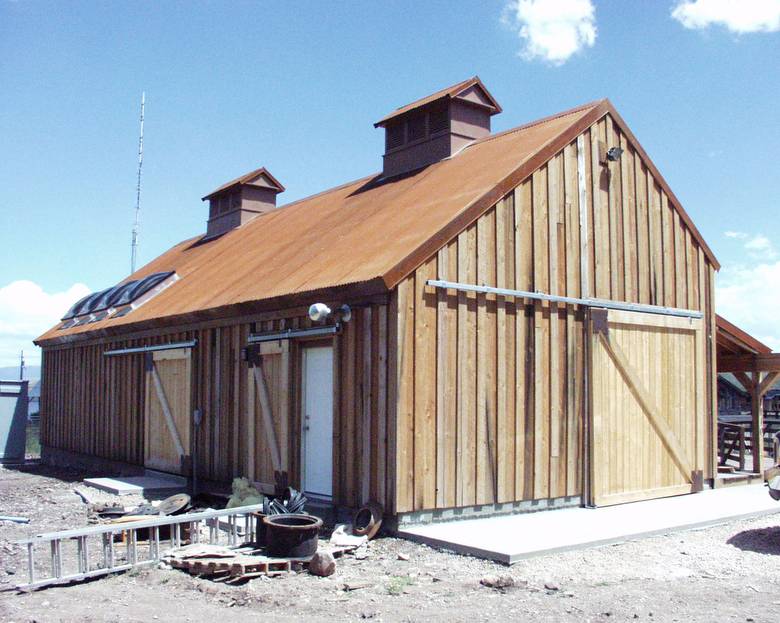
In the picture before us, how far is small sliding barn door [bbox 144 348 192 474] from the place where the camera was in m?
14.1

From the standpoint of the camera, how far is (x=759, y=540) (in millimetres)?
9445

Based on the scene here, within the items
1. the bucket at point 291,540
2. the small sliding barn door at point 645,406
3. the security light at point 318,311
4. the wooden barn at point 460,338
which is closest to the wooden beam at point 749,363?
the wooden barn at point 460,338

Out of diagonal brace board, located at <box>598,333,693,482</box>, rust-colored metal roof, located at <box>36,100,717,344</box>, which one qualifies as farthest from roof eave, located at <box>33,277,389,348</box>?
diagonal brace board, located at <box>598,333,693,482</box>

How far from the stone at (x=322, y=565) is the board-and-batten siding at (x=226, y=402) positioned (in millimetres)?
1590

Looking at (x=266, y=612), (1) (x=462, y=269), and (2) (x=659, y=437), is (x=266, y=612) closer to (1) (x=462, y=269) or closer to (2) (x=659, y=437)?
(1) (x=462, y=269)

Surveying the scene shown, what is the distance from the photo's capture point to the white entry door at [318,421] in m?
10.5

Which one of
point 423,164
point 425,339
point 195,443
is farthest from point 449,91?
point 195,443

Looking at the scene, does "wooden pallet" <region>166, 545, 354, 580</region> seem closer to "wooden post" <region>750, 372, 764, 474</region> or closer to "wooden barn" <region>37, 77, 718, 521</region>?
"wooden barn" <region>37, 77, 718, 521</region>

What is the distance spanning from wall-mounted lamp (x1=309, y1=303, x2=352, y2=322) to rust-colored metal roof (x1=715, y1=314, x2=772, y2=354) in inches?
289

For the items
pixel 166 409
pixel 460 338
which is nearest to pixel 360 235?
pixel 460 338

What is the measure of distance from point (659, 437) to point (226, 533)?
645 cm

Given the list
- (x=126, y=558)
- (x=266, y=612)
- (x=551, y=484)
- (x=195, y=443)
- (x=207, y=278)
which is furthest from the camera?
(x=207, y=278)

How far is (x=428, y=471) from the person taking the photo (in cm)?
952

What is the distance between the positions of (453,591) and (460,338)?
349 cm
